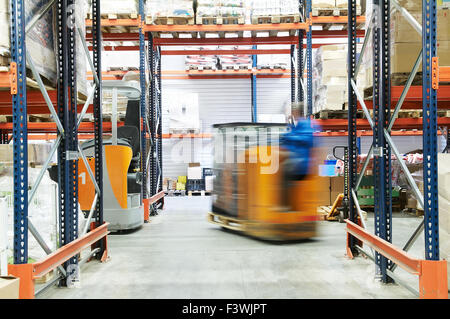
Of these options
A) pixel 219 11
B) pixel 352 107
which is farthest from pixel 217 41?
pixel 352 107

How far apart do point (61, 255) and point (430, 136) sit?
3.22 m

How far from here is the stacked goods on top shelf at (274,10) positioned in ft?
26.3

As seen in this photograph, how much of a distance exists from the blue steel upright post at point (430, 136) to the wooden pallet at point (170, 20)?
6009 mm

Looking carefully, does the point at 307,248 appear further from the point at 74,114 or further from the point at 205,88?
the point at 205,88

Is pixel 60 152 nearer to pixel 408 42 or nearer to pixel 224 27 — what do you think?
pixel 408 42

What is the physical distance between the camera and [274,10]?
26.5 ft

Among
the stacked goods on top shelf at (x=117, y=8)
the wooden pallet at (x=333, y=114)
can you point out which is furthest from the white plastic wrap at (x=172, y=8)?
the wooden pallet at (x=333, y=114)

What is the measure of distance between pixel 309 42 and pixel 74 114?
18.3ft

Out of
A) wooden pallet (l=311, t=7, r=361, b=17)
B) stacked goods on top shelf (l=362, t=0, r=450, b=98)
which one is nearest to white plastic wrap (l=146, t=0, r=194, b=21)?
wooden pallet (l=311, t=7, r=361, b=17)

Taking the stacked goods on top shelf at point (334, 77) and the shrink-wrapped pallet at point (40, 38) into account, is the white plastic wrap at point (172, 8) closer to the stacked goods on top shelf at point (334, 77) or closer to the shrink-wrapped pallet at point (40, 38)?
the stacked goods on top shelf at point (334, 77)

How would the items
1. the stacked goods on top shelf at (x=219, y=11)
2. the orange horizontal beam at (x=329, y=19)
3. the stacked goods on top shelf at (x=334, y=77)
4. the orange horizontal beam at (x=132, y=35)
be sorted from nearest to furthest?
the stacked goods on top shelf at (x=334, y=77), the orange horizontal beam at (x=329, y=19), the stacked goods on top shelf at (x=219, y=11), the orange horizontal beam at (x=132, y=35)

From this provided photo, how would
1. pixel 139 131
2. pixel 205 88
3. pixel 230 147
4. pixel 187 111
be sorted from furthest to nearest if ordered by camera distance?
pixel 205 88
pixel 187 111
pixel 139 131
pixel 230 147
